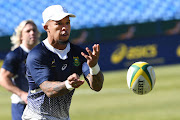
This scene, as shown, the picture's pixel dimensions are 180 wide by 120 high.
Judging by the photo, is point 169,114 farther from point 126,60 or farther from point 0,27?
point 0,27

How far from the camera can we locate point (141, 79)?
5.80 m

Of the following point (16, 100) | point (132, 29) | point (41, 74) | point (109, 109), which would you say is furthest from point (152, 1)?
point (41, 74)

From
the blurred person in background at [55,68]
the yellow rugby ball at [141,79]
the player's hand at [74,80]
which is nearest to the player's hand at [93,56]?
the blurred person in background at [55,68]

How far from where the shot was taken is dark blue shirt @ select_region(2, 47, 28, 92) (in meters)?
6.57

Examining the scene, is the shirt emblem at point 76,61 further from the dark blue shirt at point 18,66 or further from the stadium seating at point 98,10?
the stadium seating at point 98,10

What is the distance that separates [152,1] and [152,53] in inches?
325

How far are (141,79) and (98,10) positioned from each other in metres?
21.9

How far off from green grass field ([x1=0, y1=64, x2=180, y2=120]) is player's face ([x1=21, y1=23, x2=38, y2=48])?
Result: 4.20 m

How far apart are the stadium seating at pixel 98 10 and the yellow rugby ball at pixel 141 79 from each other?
805 inches

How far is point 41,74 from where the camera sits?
15.0 feet

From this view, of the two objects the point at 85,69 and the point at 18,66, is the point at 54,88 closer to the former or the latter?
the point at 85,69

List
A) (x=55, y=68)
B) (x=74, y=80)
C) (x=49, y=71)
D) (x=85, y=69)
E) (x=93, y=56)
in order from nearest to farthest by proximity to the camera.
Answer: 1. (x=74, y=80)
2. (x=93, y=56)
3. (x=49, y=71)
4. (x=55, y=68)
5. (x=85, y=69)

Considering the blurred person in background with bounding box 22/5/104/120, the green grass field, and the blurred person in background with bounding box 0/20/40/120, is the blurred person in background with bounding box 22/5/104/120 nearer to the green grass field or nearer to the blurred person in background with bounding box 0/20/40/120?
the blurred person in background with bounding box 0/20/40/120

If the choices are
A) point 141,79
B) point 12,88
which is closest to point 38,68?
point 141,79
